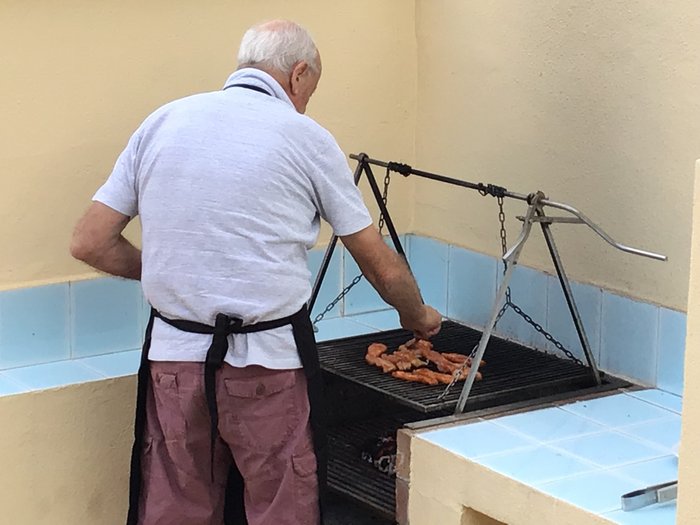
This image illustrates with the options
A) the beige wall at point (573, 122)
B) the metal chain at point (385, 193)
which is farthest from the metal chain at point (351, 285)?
the beige wall at point (573, 122)

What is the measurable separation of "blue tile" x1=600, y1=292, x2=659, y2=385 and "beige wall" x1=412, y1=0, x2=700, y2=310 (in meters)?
0.04

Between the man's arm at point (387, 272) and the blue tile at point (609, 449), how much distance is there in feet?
1.41

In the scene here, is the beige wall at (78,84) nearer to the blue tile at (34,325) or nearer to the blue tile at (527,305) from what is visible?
the blue tile at (34,325)

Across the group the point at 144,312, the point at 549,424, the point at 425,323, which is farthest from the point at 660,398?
the point at 144,312

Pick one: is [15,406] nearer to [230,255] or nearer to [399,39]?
[230,255]

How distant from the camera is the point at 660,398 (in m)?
2.94

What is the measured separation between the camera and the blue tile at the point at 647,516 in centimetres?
223

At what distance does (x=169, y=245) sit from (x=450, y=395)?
778 millimetres

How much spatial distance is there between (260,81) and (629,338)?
1.15 metres

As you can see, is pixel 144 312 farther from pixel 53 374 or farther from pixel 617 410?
pixel 617 410

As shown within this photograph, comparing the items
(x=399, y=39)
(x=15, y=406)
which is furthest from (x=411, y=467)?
(x=399, y=39)

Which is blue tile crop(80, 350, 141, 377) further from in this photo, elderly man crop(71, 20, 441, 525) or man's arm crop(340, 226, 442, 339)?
man's arm crop(340, 226, 442, 339)

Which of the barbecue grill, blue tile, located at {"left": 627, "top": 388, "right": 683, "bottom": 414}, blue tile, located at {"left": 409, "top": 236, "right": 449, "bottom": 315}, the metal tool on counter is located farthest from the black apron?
blue tile, located at {"left": 409, "top": 236, "right": 449, "bottom": 315}

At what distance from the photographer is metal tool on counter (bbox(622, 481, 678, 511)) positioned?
226 cm
